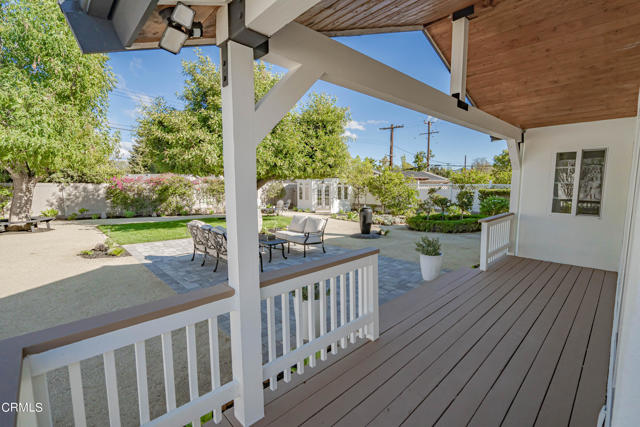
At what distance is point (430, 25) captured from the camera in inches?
142

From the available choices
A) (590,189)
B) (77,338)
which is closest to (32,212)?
(77,338)

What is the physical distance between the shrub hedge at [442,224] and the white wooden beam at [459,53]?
749 cm

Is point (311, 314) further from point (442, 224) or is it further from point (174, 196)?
point (174, 196)

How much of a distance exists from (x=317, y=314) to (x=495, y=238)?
4.05 metres

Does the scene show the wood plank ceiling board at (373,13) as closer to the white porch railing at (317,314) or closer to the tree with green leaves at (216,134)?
the white porch railing at (317,314)

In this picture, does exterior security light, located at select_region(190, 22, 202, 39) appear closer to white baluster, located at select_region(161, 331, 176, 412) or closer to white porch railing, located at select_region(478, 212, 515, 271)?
white baluster, located at select_region(161, 331, 176, 412)

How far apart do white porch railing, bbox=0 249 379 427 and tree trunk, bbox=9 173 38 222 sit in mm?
11002

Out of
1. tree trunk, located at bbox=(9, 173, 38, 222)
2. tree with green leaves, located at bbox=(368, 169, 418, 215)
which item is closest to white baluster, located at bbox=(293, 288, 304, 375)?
tree with green leaves, located at bbox=(368, 169, 418, 215)

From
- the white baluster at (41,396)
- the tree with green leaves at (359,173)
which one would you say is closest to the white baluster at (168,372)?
the white baluster at (41,396)

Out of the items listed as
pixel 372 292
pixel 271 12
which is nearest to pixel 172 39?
pixel 271 12

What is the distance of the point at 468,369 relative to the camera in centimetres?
232

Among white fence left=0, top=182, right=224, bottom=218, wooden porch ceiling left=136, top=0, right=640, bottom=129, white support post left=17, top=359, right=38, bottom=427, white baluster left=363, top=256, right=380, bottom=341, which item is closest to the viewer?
white support post left=17, top=359, right=38, bottom=427

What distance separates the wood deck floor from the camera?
6.11 ft

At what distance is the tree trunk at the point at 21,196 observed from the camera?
9875mm
